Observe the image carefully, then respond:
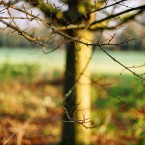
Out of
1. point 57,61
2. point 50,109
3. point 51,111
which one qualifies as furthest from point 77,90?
point 57,61

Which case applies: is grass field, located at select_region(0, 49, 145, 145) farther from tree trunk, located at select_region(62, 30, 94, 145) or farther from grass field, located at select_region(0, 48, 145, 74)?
grass field, located at select_region(0, 48, 145, 74)

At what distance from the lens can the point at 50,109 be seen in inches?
494

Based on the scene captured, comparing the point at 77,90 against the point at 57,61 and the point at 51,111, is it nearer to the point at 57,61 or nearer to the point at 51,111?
the point at 51,111

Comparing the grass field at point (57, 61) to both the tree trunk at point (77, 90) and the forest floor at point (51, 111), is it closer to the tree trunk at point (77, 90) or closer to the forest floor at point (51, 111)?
the forest floor at point (51, 111)

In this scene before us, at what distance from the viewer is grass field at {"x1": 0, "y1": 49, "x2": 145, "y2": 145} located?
7.14 metres

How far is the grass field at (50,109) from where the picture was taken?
7145 mm

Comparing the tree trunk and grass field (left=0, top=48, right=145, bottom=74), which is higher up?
grass field (left=0, top=48, right=145, bottom=74)

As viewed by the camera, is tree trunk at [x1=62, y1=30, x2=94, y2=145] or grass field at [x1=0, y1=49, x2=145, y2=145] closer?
tree trunk at [x1=62, y1=30, x2=94, y2=145]

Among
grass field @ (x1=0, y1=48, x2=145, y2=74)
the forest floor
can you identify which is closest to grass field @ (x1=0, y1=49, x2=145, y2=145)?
the forest floor

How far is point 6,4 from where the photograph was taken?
3.15 m

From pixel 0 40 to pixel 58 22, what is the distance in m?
36.0

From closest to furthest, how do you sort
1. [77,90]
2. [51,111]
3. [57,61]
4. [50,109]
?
[77,90], [51,111], [50,109], [57,61]

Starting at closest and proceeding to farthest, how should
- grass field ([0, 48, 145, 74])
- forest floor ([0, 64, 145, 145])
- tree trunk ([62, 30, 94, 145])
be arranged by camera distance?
tree trunk ([62, 30, 94, 145]) < forest floor ([0, 64, 145, 145]) < grass field ([0, 48, 145, 74])

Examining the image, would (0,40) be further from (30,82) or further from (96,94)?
(96,94)
